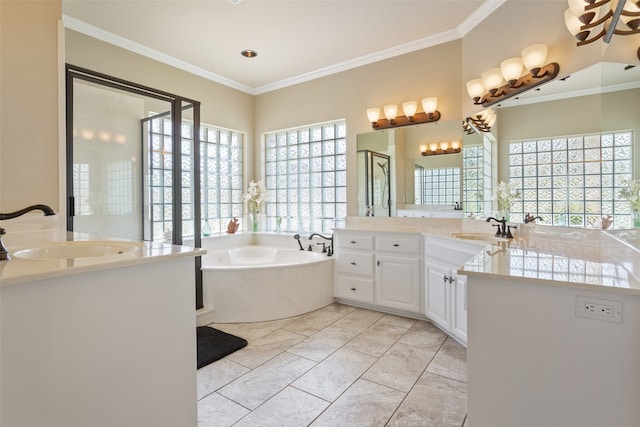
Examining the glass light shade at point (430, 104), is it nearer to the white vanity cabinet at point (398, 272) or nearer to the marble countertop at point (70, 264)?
the white vanity cabinet at point (398, 272)

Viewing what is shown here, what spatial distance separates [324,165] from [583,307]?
343 centimetres

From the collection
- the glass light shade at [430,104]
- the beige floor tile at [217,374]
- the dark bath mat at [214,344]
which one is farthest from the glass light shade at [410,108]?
the beige floor tile at [217,374]

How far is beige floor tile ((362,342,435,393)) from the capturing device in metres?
2.03

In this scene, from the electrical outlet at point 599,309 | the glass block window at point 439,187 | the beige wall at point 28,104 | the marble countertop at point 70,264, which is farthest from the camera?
the glass block window at point 439,187

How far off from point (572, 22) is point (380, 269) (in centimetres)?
236

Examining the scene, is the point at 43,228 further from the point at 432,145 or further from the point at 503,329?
the point at 432,145

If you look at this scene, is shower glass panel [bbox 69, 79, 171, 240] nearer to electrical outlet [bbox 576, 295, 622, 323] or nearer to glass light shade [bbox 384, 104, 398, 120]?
glass light shade [bbox 384, 104, 398, 120]

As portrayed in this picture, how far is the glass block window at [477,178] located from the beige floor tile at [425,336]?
1.16 metres

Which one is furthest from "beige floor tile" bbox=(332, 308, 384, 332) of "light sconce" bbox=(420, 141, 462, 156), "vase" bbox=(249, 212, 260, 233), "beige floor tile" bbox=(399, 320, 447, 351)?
"vase" bbox=(249, 212, 260, 233)

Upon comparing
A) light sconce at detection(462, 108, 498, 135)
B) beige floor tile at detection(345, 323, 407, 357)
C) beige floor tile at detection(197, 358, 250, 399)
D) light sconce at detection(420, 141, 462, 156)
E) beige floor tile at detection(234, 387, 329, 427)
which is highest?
light sconce at detection(462, 108, 498, 135)

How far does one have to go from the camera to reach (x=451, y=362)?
89.5 inches

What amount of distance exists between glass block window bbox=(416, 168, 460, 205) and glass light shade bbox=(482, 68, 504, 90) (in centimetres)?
83

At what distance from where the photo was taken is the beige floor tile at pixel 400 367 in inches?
80.0

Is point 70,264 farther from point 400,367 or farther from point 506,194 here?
point 506,194
